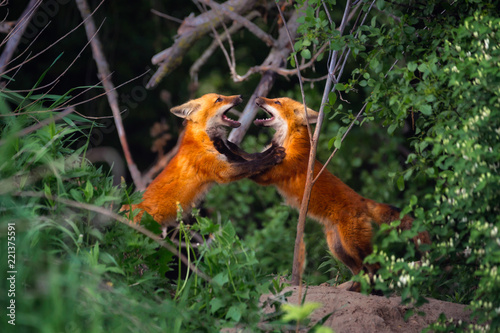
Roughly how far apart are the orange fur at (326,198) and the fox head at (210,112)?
30 cm

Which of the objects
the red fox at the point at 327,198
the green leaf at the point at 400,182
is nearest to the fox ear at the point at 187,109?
the red fox at the point at 327,198

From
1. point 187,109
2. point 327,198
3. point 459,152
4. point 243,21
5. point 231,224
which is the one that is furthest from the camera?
point 243,21

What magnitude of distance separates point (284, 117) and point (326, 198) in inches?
39.2

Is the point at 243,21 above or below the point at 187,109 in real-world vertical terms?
above

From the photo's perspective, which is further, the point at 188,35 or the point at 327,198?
the point at 188,35

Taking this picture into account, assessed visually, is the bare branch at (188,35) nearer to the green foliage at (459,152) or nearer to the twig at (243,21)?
the twig at (243,21)

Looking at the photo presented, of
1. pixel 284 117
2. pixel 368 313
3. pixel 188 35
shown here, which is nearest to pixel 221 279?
pixel 368 313

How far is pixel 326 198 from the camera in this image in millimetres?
5352

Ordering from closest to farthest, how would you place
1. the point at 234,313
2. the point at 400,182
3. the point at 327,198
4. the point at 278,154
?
the point at 234,313 → the point at 400,182 → the point at 327,198 → the point at 278,154

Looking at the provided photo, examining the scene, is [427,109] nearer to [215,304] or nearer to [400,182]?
[400,182]

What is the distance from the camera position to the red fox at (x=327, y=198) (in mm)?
5121

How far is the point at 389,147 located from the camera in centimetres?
852

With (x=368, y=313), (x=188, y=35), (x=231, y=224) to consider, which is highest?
(x=188, y=35)

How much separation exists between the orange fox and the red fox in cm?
16
